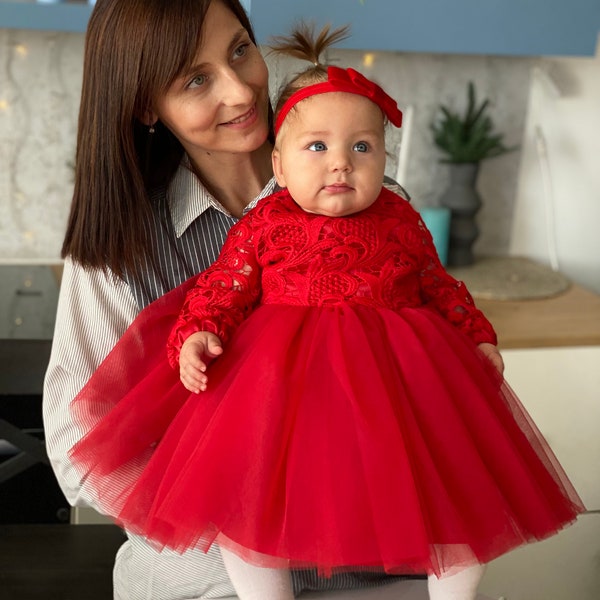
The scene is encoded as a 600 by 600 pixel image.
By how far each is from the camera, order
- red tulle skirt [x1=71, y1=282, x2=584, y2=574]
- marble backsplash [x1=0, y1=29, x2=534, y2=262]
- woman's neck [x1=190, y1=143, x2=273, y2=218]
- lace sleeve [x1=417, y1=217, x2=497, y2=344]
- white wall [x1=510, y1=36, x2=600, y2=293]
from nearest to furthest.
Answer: red tulle skirt [x1=71, y1=282, x2=584, y2=574], lace sleeve [x1=417, y1=217, x2=497, y2=344], woman's neck [x1=190, y1=143, x2=273, y2=218], marble backsplash [x1=0, y1=29, x2=534, y2=262], white wall [x1=510, y1=36, x2=600, y2=293]

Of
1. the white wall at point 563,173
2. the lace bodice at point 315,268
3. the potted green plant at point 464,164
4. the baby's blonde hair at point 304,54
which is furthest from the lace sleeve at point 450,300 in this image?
the white wall at point 563,173

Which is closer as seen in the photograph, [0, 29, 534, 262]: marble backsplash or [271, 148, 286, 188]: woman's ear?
[271, 148, 286, 188]: woman's ear

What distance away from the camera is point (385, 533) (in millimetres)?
950

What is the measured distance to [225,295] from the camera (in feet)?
3.77

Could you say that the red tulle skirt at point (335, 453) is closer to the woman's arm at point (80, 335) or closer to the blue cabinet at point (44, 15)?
the woman's arm at point (80, 335)

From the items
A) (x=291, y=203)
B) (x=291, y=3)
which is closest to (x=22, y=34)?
(x=291, y=3)

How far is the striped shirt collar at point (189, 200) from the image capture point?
134cm

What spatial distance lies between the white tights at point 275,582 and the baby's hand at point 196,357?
0.19 meters

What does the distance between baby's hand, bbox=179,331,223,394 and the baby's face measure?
0.21 m

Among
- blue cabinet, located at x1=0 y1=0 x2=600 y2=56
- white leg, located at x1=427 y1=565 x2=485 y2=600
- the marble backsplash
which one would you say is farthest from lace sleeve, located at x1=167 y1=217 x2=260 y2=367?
the marble backsplash

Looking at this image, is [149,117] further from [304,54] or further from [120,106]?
[304,54]

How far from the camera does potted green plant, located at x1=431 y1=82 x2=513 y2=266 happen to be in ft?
8.43

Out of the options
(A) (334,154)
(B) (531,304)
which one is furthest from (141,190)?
(B) (531,304)

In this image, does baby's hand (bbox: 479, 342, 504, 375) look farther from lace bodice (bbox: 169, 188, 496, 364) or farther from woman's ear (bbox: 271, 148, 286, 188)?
woman's ear (bbox: 271, 148, 286, 188)
